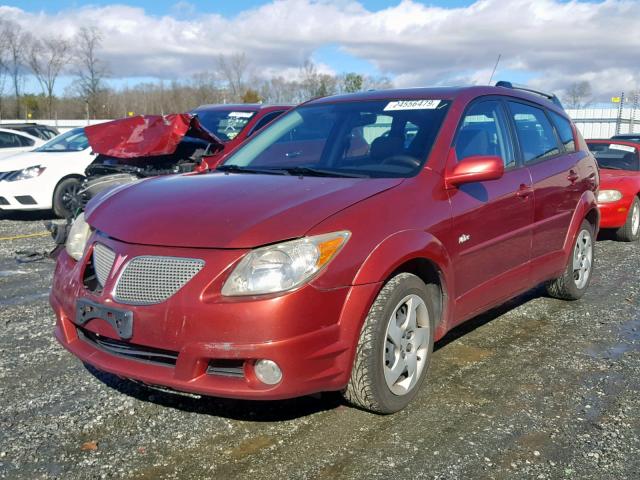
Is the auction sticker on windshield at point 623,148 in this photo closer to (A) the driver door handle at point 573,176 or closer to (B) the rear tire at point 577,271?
(B) the rear tire at point 577,271

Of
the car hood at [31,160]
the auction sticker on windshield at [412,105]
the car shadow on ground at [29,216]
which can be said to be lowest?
the car shadow on ground at [29,216]

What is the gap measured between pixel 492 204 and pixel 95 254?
7.63 ft

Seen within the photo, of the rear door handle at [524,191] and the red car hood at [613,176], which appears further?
the red car hood at [613,176]

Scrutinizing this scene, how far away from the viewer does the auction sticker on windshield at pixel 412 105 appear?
4.19 meters

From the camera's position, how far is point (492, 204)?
13.3 feet

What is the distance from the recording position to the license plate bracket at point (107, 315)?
9.72ft

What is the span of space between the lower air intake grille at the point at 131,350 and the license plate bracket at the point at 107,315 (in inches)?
3.5

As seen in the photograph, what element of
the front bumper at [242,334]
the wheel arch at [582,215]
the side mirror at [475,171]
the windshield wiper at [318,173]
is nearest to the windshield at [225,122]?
the wheel arch at [582,215]

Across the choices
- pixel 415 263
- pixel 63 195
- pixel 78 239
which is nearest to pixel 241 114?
pixel 63 195

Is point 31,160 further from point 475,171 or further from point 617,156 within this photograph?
point 617,156

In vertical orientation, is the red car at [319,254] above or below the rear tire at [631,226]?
above

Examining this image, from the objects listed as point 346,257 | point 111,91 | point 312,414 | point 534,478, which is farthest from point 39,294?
point 111,91

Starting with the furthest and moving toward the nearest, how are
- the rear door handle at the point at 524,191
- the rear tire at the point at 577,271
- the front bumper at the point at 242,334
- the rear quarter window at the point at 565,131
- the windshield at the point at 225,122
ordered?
the windshield at the point at 225,122
the rear tire at the point at 577,271
the rear quarter window at the point at 565,131
the rear door handle at the point at 524,191
the front bumper at the point at 242,334

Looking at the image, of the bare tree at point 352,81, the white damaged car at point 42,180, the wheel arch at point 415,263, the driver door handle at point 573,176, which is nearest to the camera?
the wheel arch at point 415,263
